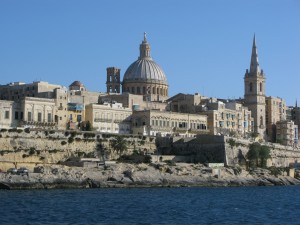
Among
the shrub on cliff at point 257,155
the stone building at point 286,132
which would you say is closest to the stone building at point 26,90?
the shrub on cliff at point 257,155

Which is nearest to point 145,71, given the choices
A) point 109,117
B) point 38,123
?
point 109,117

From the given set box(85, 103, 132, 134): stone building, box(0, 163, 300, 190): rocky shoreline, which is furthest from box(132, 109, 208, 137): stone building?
box(0, 163, 300, 190): rocky shoreline

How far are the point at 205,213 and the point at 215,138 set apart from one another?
31.2m

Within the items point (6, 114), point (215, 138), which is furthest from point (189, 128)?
point (6, 114)

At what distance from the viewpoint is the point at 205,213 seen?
3866 centimetres

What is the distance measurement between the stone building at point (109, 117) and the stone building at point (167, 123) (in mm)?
932

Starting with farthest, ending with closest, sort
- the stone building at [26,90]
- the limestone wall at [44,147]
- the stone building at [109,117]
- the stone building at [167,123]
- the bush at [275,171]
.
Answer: the stone building at [167,123]
the stone building at [109,117]
the stone building at [26,90]
the bush at [275,171]
the limestone wall at [44,147]

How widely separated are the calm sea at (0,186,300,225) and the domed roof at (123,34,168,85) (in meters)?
39.8

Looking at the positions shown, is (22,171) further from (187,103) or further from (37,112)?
(187,103)

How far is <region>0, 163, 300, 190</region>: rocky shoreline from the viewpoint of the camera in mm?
50312

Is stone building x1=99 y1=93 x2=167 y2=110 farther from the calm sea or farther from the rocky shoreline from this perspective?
the calm sea

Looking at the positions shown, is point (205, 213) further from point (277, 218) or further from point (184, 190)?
point (184, 190)

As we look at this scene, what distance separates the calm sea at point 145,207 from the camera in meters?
34.6

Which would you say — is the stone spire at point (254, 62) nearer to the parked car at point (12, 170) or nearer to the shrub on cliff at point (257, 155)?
the shrub on cliff at point (257, 155)
